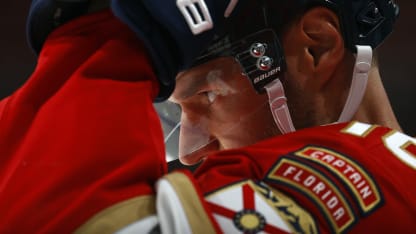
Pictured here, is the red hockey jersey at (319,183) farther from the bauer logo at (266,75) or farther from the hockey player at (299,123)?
the bauer logo at (266,75)

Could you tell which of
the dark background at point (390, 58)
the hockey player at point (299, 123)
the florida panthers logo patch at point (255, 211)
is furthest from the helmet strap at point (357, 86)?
the dark background at point (390, 58)

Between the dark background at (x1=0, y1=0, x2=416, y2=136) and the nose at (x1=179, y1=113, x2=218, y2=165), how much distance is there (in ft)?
2.89

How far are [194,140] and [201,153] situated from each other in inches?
1.0

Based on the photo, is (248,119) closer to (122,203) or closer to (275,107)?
(275,107)

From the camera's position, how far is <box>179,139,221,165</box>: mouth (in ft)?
3.20

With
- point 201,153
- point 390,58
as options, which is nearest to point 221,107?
point 201,153

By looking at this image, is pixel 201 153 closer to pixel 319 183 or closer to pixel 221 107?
pixel 221 107

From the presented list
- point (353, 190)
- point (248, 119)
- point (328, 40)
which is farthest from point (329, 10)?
point (353, 190)

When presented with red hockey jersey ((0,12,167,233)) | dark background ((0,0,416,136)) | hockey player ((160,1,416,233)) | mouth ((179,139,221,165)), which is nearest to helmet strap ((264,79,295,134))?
hockey player ((160,1,416,233))

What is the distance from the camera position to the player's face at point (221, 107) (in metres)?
0.85

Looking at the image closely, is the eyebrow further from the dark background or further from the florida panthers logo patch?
the dark background

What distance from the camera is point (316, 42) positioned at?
2.80ft

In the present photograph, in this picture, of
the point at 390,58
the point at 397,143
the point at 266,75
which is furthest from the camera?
the point at 390,58

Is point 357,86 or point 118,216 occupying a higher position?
point 118,216
